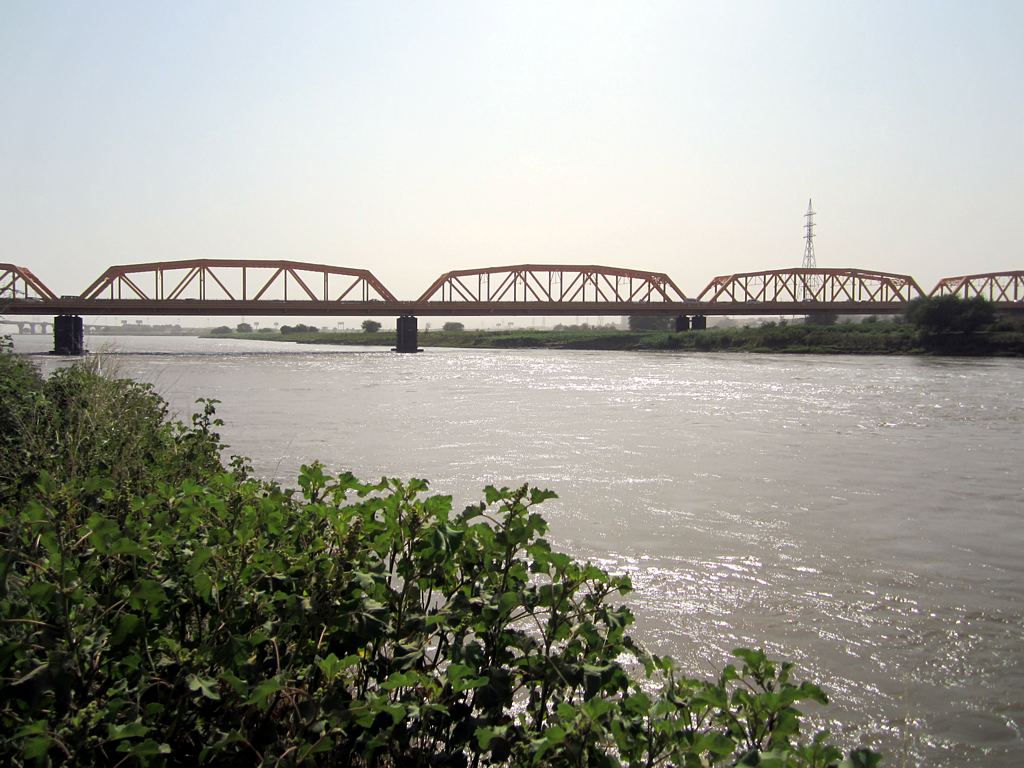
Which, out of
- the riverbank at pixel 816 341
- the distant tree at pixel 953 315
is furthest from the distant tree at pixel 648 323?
the distant tree at pixel 953 315

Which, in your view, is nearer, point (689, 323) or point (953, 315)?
point (953, 315)

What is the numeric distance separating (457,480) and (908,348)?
189 ft

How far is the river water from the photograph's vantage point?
4.52 m

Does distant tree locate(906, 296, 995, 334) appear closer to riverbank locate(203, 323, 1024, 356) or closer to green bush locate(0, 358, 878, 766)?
riverbank locate(203, 323, 1024, 356)

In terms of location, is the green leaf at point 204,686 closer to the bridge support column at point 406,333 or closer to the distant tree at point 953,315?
the distant tree at point 953,315

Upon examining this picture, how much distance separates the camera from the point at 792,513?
8.70 metres

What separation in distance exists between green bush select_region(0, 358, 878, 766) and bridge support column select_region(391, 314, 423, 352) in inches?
2787

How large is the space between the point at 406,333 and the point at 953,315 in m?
46.1

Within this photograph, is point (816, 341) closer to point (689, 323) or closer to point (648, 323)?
point (689, 323)

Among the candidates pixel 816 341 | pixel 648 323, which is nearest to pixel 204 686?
pixel 816 341

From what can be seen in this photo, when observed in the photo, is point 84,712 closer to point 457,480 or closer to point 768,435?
point 457,480

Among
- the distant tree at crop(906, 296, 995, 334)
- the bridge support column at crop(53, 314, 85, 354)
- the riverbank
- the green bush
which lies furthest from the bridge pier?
the green bush

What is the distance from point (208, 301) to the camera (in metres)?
67.4

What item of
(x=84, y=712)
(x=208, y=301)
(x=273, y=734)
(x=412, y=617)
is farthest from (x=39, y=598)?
(x=208, y=301)
